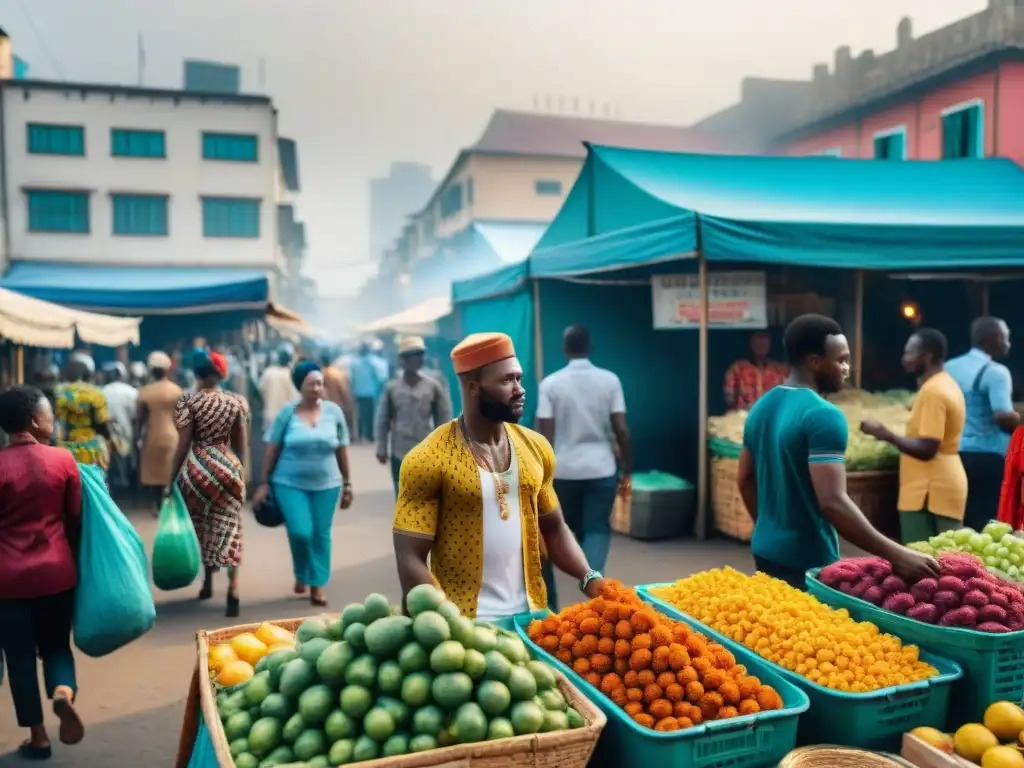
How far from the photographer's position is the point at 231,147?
31812mm

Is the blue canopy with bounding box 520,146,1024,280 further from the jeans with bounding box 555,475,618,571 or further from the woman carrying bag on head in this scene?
the woman carrying bag on head

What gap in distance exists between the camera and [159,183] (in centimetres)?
3161

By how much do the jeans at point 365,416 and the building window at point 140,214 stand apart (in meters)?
17.5

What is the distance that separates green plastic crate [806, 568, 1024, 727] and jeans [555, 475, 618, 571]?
3.24 meters

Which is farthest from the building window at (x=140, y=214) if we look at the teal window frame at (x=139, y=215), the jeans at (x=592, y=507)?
the jeans at (x=592, y=507)

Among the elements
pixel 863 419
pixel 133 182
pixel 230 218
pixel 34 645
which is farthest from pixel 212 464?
pixel 133 182

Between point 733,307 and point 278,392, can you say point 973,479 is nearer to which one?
point 733,307

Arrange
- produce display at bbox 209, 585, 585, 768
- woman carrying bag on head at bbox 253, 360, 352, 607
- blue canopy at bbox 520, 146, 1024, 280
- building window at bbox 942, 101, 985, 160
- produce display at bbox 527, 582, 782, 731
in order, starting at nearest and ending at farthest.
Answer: produce display at bbox 209, 585, 585, 768
produce display at bbox 527, 582, 782, 731
woman carrying bag on head at bbox 253, 360, 352, 607
blue canopy at bbox 520, 146, 1024, 280
building window at bbox 942, 101, 985, 160

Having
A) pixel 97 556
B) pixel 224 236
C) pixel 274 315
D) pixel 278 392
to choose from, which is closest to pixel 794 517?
pixel 97 556

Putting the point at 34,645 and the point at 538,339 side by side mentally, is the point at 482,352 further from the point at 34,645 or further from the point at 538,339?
the point at 538,339

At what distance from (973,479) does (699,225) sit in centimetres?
300

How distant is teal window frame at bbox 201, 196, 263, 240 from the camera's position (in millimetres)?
31750

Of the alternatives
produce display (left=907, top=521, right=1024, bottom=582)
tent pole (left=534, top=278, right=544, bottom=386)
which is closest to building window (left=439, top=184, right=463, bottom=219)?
tent pole (left=534, top=278, right=544, bottom=386)

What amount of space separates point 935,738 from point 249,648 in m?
2.31
